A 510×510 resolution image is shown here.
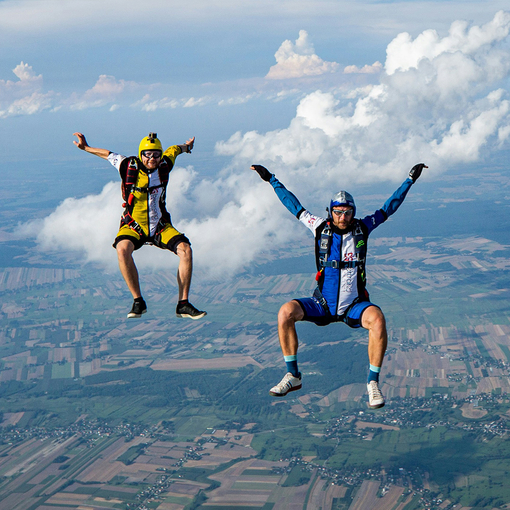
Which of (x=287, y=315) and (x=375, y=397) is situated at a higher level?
(x=287, y=315)

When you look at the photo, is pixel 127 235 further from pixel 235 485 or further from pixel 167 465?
pixel 167 465

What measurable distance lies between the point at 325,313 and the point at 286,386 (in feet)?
6.69

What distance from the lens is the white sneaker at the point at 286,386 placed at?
13062 millimetres

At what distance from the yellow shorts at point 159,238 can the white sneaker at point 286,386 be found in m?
4.59

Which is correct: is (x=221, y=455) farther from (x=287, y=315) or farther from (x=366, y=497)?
(x=287, y=315)

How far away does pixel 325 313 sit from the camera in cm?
1400

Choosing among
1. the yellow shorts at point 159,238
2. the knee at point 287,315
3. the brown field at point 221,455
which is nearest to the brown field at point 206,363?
Answer: the brown field at point 221,455

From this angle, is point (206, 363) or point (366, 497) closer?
point (366, 497)

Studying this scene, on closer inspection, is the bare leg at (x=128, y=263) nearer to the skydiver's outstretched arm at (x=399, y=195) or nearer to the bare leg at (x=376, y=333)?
the bare leg at (x=376, y=333)

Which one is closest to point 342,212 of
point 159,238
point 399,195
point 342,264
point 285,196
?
point 342,264

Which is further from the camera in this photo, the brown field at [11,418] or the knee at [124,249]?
the brown field at [11,418]

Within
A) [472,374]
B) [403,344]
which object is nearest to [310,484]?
[472,374]

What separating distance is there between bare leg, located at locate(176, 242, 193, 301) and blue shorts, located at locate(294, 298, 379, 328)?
3220mm

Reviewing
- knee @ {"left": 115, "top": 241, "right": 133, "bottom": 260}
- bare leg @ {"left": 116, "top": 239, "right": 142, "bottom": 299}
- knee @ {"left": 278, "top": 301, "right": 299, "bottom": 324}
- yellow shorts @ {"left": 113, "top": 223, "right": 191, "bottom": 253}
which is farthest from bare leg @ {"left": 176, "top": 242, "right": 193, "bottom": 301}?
knee @ {"left": 278, "top": 301, "right": 299, "bottom": 324}
